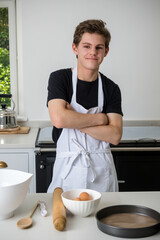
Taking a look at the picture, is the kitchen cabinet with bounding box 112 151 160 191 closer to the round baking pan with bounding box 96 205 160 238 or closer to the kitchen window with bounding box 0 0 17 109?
the kitchen window with bounding box 0 0 17 109

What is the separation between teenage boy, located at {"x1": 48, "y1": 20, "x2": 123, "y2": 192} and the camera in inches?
84.9

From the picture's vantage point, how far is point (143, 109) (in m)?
3.59

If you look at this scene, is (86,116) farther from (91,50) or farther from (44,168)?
(44,168)

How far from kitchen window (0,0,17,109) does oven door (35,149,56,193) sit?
0.90 meters

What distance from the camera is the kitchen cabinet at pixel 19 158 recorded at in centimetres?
288

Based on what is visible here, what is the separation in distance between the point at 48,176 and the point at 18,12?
1.58m

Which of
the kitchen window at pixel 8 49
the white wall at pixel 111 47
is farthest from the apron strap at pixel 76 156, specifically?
the kitchen window at pixel 8 49

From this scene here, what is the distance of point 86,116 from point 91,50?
1.26ft

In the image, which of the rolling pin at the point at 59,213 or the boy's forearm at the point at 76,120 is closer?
the rolling pin at the point at 59,213

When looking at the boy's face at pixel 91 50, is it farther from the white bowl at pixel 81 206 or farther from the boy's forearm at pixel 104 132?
the white bowl at pixel 81 206

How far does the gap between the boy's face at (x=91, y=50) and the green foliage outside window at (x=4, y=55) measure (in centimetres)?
155

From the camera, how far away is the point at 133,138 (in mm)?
3002

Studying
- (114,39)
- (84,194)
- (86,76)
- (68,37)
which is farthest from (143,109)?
(84,194)

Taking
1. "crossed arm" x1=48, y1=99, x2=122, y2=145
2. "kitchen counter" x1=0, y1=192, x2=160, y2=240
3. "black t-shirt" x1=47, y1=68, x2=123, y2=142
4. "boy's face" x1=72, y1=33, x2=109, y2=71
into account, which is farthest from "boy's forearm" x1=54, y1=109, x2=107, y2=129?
"kitchen counter" x1=0, y1=192, x2=160, y2=240
